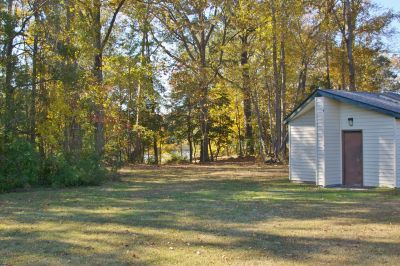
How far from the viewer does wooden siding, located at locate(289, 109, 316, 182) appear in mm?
19078

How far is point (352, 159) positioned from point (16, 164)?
11.8m

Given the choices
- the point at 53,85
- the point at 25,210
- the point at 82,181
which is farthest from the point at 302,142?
the point at 25,210

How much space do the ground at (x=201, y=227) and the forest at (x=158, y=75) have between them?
299 cm

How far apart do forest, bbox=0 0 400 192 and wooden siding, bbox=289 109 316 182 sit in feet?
24.3

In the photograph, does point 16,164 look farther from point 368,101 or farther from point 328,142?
point 368,101

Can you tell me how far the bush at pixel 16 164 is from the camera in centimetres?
1582

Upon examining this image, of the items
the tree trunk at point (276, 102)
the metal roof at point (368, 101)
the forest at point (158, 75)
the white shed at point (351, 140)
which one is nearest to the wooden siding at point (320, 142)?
the white shed at point (351, 140)

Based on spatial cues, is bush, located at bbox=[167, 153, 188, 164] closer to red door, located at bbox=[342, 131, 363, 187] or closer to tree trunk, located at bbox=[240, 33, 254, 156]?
tree trunk, located at bbox=[240, 33, 254, 156]

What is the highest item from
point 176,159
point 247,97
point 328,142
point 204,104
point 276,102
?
point 247,97

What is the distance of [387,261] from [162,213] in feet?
18.7

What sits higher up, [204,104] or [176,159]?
[204,104]

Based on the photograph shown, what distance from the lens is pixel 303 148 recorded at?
63.4 ft

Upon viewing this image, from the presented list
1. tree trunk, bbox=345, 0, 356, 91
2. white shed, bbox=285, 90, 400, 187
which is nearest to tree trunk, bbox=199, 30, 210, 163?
tree trunk, bbox=345, 0, 356, 91

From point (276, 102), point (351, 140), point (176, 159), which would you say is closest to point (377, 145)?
point (351, 140)
